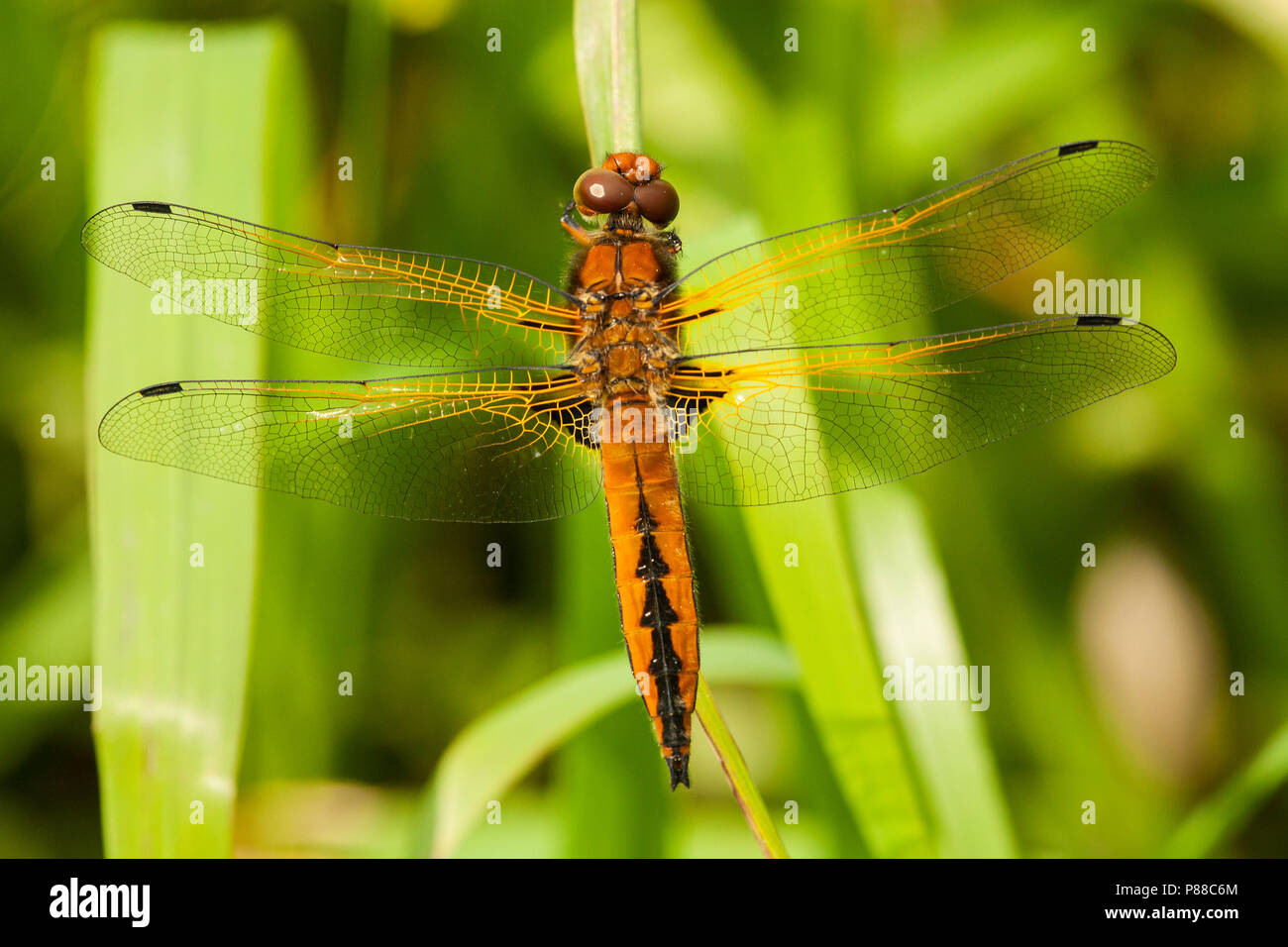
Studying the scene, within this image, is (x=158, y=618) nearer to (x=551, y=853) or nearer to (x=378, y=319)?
(x=378, y=319)

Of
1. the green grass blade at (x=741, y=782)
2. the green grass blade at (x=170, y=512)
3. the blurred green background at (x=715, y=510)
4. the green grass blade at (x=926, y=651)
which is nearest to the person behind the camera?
the green grass blade at (x=741, y=782)

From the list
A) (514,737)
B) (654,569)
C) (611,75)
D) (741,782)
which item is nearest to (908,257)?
(611,75)

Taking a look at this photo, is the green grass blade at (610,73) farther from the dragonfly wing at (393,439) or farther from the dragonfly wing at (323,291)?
the dragonfly wing at (393,439)

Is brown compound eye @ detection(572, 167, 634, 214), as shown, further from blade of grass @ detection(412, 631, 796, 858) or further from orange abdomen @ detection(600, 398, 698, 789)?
blade of grass @ detection(412, 631, 796, 858)

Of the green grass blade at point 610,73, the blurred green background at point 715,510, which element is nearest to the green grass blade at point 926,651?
the blurred green background at point 715,510

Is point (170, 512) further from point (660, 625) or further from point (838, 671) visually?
point (838, 671)
